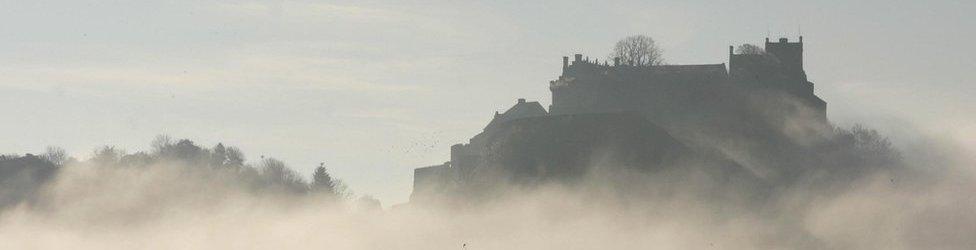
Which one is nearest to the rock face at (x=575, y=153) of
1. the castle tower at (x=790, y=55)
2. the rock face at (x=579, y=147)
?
the rock face at (x=579, y=147)

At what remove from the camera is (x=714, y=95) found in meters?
181

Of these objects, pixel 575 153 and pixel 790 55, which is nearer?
pixel 575 153

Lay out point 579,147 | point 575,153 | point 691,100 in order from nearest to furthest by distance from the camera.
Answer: point 579,147 < point 575,153 < point 691,100

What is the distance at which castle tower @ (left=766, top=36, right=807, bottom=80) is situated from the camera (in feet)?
600

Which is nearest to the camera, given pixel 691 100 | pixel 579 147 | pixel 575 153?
pixel 579 147

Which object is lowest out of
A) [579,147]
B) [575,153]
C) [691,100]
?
[575,153]

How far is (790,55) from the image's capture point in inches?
7224

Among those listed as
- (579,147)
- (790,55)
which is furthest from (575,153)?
(790,55)

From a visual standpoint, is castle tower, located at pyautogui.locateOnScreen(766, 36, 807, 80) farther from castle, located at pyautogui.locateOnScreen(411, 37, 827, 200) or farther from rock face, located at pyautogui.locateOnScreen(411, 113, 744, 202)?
rock face, located at pyautogui.locateOnScreen(411, 113, 744, 202)

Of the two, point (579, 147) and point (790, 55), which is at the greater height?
point (790, 55)

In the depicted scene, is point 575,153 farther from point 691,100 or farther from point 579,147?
point 691,100

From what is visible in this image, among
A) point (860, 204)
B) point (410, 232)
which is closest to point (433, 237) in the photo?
point (410, 232)

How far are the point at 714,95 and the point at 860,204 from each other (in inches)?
672

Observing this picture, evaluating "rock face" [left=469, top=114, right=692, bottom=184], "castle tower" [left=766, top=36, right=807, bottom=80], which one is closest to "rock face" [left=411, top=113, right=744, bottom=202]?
"rock face" [left=469, top=114, right=692, bottom=184]
